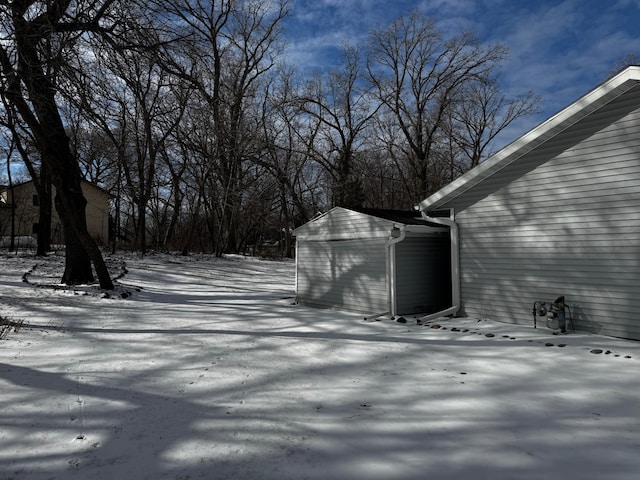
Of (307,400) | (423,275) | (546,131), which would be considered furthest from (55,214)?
(307,400)

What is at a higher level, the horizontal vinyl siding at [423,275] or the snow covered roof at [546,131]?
the snow covered roof at [546,131]

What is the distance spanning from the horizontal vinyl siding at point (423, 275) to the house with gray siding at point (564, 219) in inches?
33.8

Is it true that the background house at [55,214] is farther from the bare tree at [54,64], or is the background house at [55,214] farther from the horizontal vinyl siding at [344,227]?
the horizontal vinyl siding at [344,227]

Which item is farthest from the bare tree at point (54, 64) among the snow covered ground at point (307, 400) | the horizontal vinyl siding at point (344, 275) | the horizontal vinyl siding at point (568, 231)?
the horizontal vinyl siding at point (568, 231)

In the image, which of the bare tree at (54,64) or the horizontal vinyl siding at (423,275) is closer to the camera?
the bare tree at (54,64)

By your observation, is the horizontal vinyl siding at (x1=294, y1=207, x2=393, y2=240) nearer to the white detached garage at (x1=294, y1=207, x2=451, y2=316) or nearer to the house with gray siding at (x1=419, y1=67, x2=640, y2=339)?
the white detached garage at (x1=294, y1=207, x2=451, y2=316)

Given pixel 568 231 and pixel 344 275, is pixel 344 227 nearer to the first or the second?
pixel 344 275

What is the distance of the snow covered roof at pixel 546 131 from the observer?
6.50m

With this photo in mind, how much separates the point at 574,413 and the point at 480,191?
5534 millimetres

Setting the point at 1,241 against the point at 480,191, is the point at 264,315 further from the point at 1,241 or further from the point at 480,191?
the point at 1,241

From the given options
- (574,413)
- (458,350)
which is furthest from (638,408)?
(458,350)

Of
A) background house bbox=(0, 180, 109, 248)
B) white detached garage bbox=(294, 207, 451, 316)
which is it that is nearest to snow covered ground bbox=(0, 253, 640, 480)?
white detached garage bbox=(294, 207, 451, 316)

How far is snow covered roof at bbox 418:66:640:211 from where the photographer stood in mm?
6504

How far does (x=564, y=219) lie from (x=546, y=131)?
1558 mm
